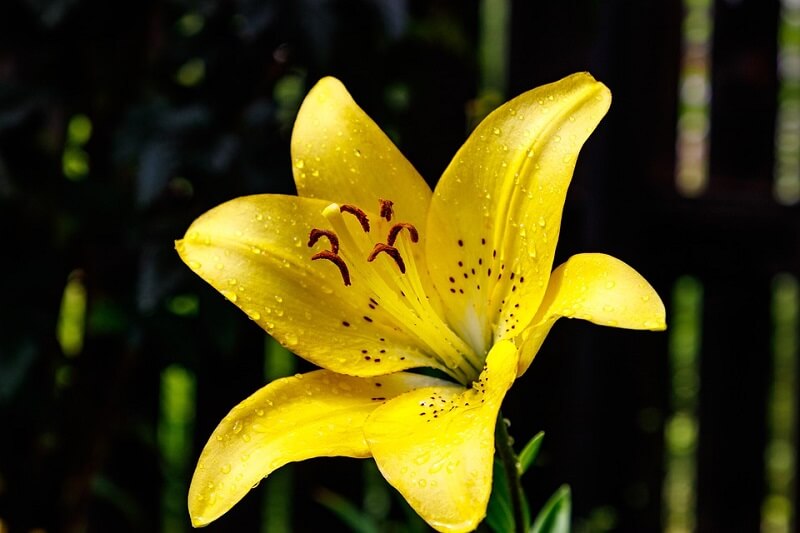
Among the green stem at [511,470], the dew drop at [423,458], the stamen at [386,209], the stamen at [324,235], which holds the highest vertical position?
the stamen at [386,209]

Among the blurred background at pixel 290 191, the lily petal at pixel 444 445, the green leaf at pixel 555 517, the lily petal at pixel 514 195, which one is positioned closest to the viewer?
the lily petal at pixel 444 445

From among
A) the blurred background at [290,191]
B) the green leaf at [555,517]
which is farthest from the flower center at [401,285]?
the blurred background at [290,191]

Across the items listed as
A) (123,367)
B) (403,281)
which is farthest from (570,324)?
(403,281)

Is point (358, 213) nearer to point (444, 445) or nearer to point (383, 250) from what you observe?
point (383, 250)

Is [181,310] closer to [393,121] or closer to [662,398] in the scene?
[393,121]

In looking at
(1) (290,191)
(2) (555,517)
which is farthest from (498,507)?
(1) (290,191)

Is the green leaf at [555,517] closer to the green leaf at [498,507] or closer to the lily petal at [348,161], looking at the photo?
the green leaf at [498,507]
